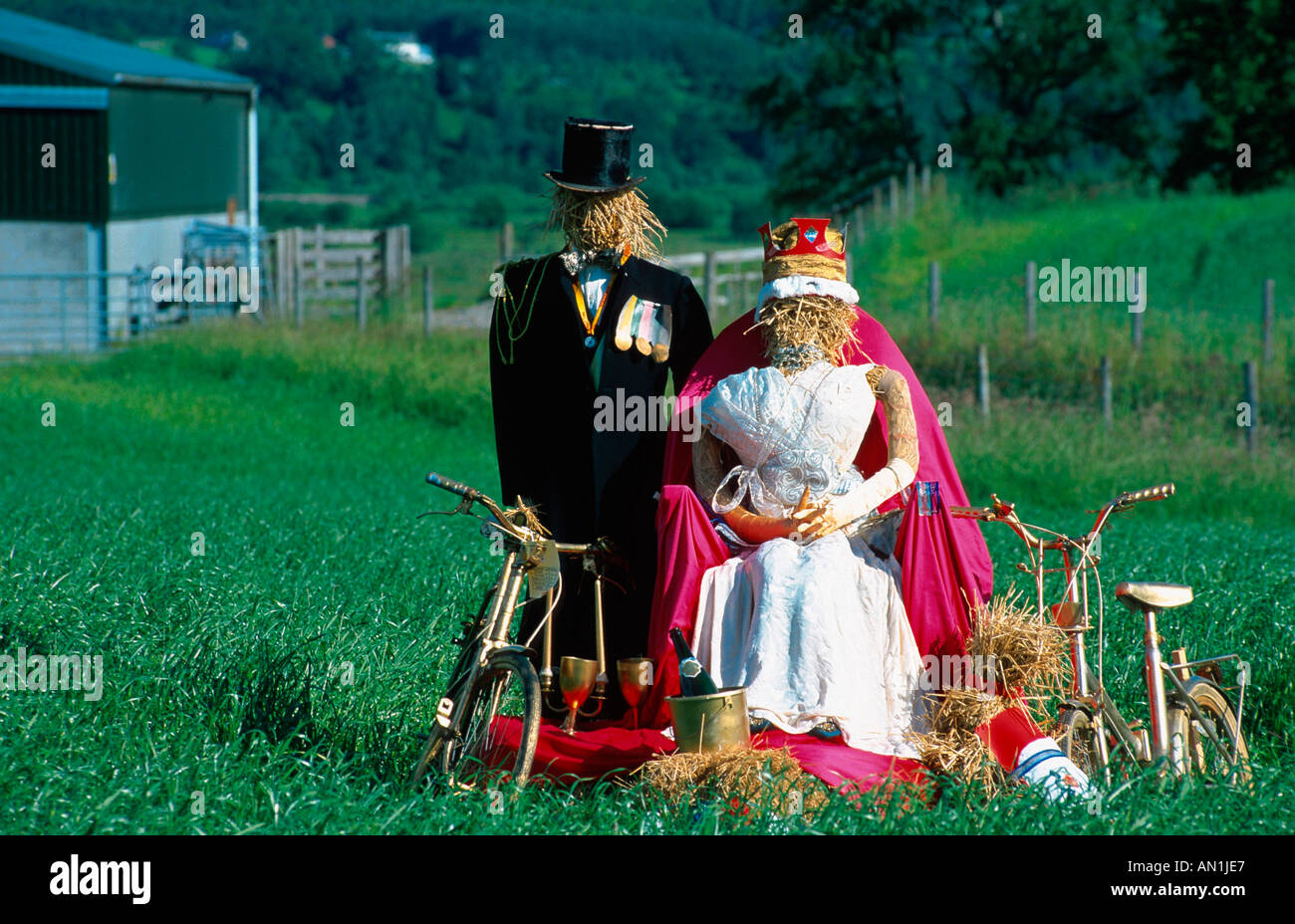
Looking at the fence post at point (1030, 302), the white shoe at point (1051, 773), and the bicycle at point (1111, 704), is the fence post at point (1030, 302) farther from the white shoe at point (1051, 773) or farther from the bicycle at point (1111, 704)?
the white shoe at point (1051, 773)


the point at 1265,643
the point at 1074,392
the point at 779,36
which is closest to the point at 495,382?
the point at 1265,643

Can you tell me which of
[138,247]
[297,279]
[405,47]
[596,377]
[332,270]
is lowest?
[596,377]

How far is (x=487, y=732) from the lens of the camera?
16.8 ft

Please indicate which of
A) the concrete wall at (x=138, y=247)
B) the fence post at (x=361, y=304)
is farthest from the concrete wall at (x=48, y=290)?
the fence post at (x=361, y=304)

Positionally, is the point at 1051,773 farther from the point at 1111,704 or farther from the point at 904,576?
the point at 904,576

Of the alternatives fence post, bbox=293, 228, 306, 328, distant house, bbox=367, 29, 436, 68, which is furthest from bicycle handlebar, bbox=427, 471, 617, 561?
distant house, bbox=367, 29, 436, 68

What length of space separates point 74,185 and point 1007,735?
23215 mm

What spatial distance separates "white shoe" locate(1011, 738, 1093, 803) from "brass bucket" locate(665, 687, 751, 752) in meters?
0.94

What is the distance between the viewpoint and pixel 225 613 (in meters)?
7.20

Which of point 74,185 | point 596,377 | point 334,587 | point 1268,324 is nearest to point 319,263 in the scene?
point 74,185

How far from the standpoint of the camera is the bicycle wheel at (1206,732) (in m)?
5.32

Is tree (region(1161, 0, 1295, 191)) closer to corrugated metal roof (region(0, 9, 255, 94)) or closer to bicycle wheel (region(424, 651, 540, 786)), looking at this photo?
corrugated metal roof (region(0, 9, 255, 94))

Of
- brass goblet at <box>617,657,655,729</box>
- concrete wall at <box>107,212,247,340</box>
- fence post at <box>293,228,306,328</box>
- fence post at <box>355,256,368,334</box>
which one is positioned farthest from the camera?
concrete wall at <box>107,212,247,340</box>

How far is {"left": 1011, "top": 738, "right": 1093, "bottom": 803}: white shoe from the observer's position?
15.8 ft
